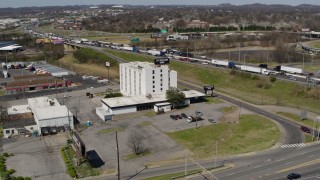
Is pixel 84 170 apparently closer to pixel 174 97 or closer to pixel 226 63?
pixel 174 97

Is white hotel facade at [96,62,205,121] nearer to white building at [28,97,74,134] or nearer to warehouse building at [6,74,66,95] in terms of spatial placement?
white building at [28,97,74,134]

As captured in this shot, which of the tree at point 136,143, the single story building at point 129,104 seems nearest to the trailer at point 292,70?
the single story building at point 129,104

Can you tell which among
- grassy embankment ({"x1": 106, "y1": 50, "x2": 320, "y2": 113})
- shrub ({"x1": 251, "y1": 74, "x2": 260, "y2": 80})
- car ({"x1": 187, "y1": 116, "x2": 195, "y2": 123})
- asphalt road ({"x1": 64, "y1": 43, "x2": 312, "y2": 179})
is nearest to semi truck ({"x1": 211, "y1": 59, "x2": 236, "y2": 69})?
grassy embankment ({"x1": 106, "y1": 50, "x2": 320, "y2": 113})

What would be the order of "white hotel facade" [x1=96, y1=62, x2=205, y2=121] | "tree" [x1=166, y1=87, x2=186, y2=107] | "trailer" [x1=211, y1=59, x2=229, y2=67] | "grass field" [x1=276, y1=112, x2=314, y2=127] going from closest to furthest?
1. "grass field" [x1=276, y1=112, x2=314, y2=127]
2. "white hotel facade" [x1=96, y1=62, x2=205, y2=121]
3. "tree" [x1=166, y1=87, x2=186, y2=107]
4. "trailer" [x1=211, y1=59, x2=229, y2=67]

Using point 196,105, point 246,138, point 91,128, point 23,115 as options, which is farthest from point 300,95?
point 23,115

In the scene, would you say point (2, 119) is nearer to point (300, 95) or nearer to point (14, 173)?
point (14, 173)

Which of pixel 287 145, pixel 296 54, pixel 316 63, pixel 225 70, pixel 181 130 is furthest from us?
pixel 296 54

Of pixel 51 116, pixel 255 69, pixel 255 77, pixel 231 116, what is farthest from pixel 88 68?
pixel 231 116
